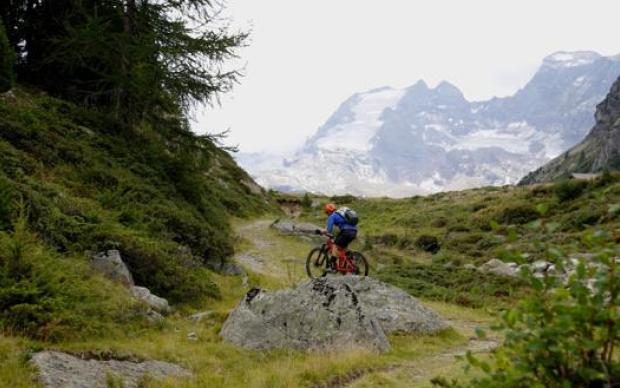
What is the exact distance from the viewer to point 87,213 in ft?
44.1

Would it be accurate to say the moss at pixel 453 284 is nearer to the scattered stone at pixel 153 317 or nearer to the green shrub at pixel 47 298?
the scattered stone at pixel 153 317

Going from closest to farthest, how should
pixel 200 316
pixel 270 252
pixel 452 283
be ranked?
pixel 200 316 → pixel 452 283 → pixel 270 252

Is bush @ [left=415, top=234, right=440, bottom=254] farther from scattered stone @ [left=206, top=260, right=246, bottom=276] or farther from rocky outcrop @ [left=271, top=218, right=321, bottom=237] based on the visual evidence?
scattered stone @ [left=206, top=260, right=246, bottom=276]

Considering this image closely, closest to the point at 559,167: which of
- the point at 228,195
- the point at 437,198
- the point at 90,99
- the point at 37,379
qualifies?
the point at 437,198

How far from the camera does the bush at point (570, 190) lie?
3481 centimetres

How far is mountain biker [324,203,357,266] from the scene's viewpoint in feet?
51.6

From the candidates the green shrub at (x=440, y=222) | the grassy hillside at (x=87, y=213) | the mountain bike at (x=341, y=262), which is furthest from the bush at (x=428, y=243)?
the mountain bike at (x=341, y=262)

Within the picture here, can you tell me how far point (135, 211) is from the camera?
623 inches

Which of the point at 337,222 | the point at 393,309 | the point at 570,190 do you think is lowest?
the point at 393,309

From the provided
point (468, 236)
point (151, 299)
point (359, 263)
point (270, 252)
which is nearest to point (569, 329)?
point (151, 299)

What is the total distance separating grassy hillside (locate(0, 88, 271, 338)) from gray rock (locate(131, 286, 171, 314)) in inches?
31.3

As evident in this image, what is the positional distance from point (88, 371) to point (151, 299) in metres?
4.72

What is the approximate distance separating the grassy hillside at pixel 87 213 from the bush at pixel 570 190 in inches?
929

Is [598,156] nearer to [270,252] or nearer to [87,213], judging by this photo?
[270,252]
